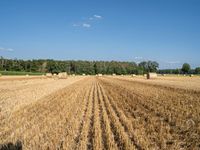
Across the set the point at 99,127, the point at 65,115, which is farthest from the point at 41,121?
the point at 99,127

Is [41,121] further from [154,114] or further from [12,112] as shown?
[154,114]

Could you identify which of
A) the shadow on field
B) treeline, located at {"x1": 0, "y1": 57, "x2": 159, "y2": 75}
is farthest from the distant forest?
the shadow on field

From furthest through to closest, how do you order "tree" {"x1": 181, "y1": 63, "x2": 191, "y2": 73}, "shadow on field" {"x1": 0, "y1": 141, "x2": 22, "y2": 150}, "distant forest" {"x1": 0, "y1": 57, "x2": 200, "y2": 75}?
1. "tree" {"x1": 181, "y1": 63, "x2": 191, "y2": 73}
2. "distant forest" {"x1": 0, "y1": 57, "x2": 200, "y2": 75}
3. "shadow on field" {"x1": 0, "y1": 141, "x2": 22, "y2": 150}

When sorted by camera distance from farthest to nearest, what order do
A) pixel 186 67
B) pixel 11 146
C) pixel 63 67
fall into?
pixel 63 67, pixel 186 67, pixel 11 146

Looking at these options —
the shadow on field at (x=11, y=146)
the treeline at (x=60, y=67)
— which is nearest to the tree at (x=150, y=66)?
the treeline at (x=60, y=67)

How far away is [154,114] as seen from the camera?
1106 centimetres

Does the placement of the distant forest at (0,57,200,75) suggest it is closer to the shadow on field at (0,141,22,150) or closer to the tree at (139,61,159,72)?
the tree at (139,61,159,72)

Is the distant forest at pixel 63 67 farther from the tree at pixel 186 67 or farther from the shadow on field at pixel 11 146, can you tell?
the shadow on field at pixel 11 146

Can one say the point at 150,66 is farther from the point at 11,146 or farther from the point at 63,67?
the point at 11,146

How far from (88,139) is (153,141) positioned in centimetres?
185

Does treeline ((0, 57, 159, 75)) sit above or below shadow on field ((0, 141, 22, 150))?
above

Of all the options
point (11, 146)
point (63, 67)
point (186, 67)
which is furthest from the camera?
point (63, 67)

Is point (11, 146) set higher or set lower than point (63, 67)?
lower

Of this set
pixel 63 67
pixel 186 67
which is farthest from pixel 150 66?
pixel 63 67
